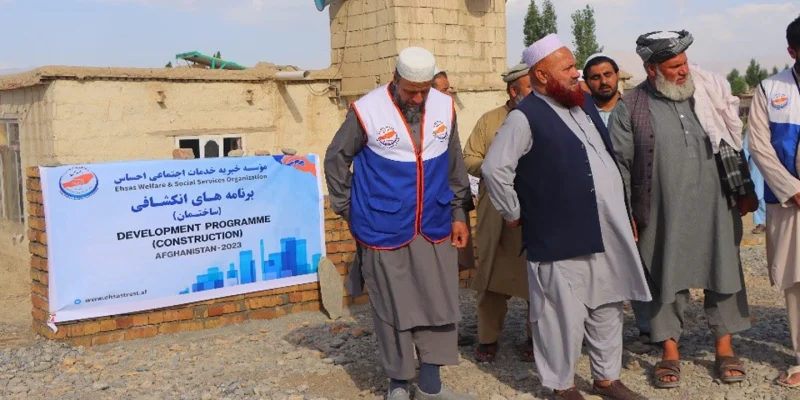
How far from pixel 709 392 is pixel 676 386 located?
0.16 m

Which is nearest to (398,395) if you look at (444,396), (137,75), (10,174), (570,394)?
(444,396)

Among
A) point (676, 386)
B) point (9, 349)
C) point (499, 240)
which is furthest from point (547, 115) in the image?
point (9, 349)

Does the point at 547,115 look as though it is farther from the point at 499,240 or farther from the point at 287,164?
the point at 287,164

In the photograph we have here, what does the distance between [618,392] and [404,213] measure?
1.34 m

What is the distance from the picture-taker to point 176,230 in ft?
20.6

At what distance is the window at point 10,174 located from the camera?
1130 centimetres

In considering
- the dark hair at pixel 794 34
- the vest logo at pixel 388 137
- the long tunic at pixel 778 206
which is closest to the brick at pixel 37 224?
the vest logo at pixel 388 137

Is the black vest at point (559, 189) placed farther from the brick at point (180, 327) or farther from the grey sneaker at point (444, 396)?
the brick at point (180, 327)

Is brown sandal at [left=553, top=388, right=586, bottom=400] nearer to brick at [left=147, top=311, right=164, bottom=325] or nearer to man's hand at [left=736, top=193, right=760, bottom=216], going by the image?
man's hand at [left=736, top=193, right=760, bottom=216]

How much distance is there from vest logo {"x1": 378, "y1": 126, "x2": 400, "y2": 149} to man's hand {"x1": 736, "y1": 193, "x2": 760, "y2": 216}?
1789mm

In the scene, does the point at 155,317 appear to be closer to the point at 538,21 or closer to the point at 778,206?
the point at 778,206

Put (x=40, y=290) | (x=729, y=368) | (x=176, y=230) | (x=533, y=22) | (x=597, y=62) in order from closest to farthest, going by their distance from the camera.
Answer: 1. (x=729, y=368)
2. (x=597, y=62)
3. (x=40, y=290)
4. (x=176, y=230)
5. (x=533, y=22)

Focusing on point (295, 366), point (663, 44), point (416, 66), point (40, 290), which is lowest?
point (295, 366)

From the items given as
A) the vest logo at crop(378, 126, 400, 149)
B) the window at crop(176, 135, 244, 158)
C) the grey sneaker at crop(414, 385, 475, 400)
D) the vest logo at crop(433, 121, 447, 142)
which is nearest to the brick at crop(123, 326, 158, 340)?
the grey sneaker at crop(414, 385, 475, 400)
